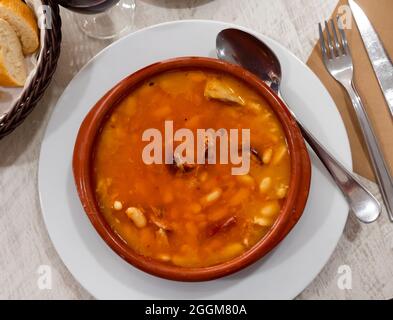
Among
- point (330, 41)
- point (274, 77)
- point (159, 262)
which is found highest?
point (330, 41)

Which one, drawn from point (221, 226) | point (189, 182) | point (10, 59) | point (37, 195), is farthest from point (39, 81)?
point (221, 226)

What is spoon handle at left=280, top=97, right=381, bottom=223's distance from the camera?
1556 mm

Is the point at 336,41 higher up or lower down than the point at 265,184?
higher up

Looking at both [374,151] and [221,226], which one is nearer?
[221,226]

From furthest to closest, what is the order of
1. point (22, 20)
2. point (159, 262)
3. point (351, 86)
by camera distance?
1. point (351, 86)
2. point (22, 20)
3. point (159, 262)

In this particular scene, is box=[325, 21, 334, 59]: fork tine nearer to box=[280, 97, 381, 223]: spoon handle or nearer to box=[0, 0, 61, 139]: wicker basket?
box=[280, 97, 381, 223]: spoon handle

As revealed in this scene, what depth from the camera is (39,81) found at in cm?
154

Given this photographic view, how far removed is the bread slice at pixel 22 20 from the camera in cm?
155

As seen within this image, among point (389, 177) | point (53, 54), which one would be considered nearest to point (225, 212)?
point (389, 177)

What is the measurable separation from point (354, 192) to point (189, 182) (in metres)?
0.46

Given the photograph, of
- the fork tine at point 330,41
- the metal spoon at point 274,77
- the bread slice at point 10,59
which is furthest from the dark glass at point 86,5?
the fork tine at point 330,41

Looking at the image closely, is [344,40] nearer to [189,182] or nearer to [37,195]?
[189,182]

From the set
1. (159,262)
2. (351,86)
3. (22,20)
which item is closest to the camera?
(159,262)

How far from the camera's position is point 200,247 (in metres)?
1.46
